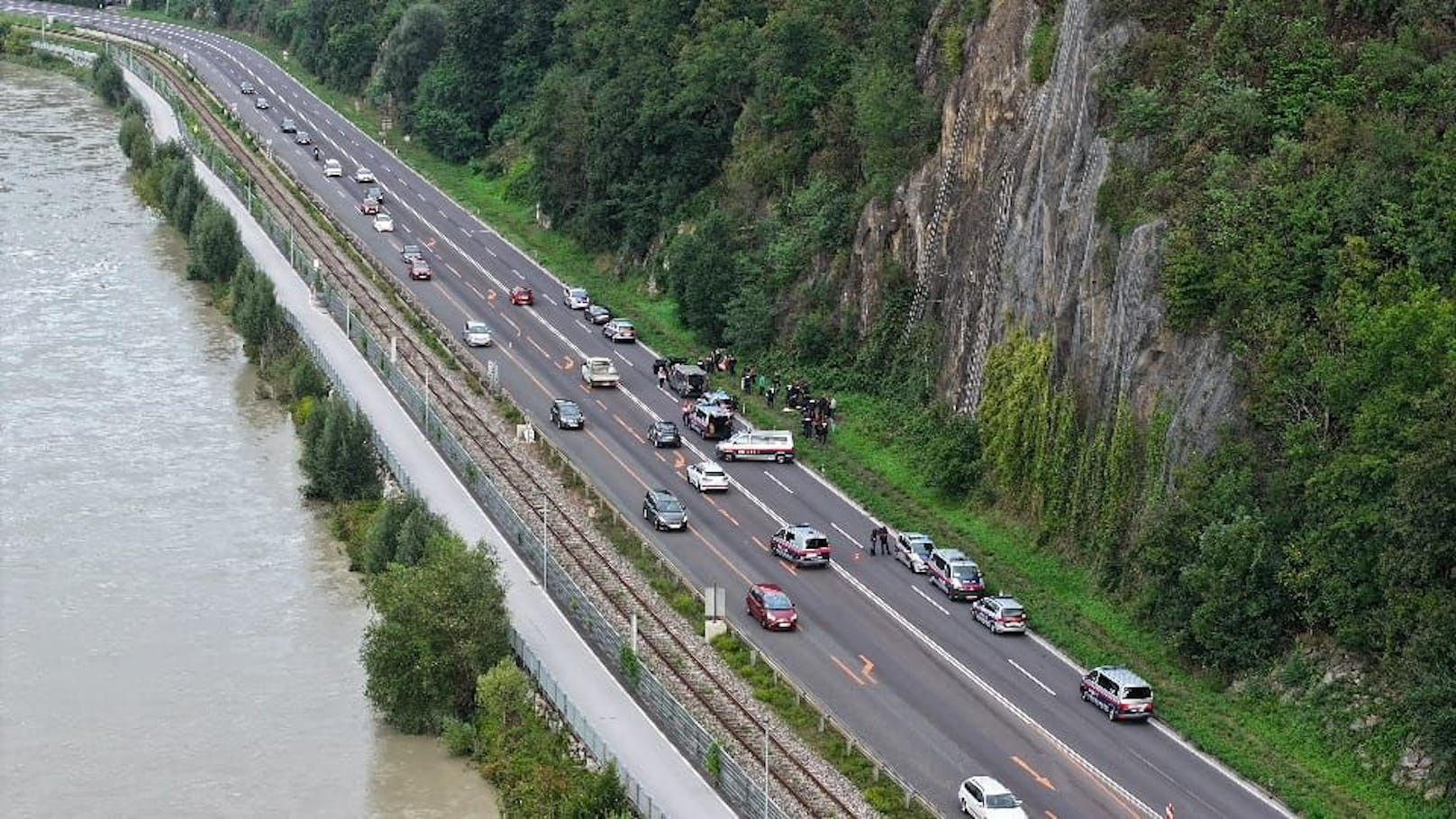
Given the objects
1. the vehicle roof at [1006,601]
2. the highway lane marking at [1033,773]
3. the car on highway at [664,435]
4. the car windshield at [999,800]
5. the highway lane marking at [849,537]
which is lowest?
the car on highway at [664,435]

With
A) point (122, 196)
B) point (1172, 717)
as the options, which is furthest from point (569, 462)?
point (122, 196)

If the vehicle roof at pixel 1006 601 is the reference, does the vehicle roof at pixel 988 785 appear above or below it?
above

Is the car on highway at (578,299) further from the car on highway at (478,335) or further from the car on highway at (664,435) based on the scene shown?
the car on highway at (664,435)

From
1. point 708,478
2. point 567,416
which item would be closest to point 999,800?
point 708,478

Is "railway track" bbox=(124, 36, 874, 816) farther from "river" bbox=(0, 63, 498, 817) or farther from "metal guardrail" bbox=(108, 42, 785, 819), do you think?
"river" bbox=(0, 63, 498, 817)

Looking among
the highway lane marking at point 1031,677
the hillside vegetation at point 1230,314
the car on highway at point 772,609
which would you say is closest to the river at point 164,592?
the car on highway at point 772,609

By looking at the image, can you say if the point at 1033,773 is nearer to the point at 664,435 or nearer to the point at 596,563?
the point at 596,563

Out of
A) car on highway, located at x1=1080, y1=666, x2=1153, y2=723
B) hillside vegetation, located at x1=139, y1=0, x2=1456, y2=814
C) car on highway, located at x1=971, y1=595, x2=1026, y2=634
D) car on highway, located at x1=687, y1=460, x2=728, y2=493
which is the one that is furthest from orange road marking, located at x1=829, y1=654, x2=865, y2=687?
car on highway, located at x1=687, y1=460, x2=728, y2=493
